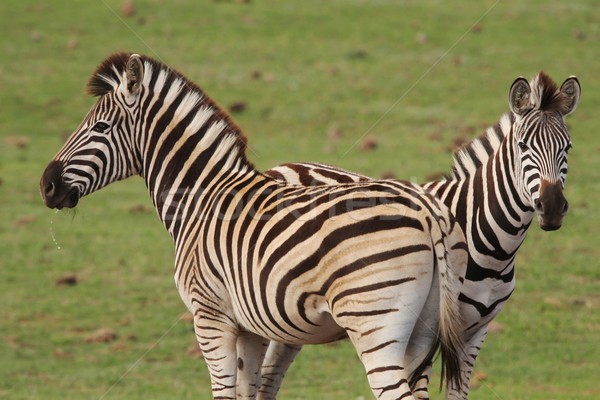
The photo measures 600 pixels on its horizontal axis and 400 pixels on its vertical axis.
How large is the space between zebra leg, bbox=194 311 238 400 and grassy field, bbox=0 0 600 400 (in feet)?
6.01

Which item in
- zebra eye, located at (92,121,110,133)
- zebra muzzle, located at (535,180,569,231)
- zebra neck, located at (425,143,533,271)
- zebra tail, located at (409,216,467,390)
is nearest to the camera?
zebra tail, located at (409,216,467,390)

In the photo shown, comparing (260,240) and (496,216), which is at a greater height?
(496,216)

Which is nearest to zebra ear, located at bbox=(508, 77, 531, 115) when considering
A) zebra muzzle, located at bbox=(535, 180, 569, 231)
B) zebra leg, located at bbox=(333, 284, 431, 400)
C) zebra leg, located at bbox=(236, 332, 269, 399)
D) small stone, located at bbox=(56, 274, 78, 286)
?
zebra muzzle, located at bbox=(535, 180, 569, 231)

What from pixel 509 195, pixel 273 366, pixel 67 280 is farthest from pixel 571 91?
pixel 67 280

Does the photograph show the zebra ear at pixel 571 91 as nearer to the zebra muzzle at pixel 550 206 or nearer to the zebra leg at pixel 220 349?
the zebra muzzle at pixel 550 206

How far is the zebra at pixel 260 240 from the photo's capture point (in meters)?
5.99

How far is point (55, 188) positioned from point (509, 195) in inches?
140

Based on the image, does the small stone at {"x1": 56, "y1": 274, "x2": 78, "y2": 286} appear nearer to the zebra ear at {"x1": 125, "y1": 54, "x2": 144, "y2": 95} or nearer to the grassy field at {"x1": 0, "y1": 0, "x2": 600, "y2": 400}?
the grassy field at {"x1": 0, "y1": 0, "x2": 600, "y2": 400}

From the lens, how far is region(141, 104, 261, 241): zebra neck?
24.2 ft

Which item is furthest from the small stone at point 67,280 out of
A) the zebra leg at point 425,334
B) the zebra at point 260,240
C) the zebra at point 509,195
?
the zebra leg at point 425,334

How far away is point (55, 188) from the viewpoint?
24.4 ft

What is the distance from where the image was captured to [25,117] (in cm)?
2391

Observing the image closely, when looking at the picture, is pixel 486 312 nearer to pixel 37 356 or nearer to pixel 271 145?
pixel 37 356

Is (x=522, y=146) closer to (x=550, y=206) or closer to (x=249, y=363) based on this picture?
(x=550, y=206)
